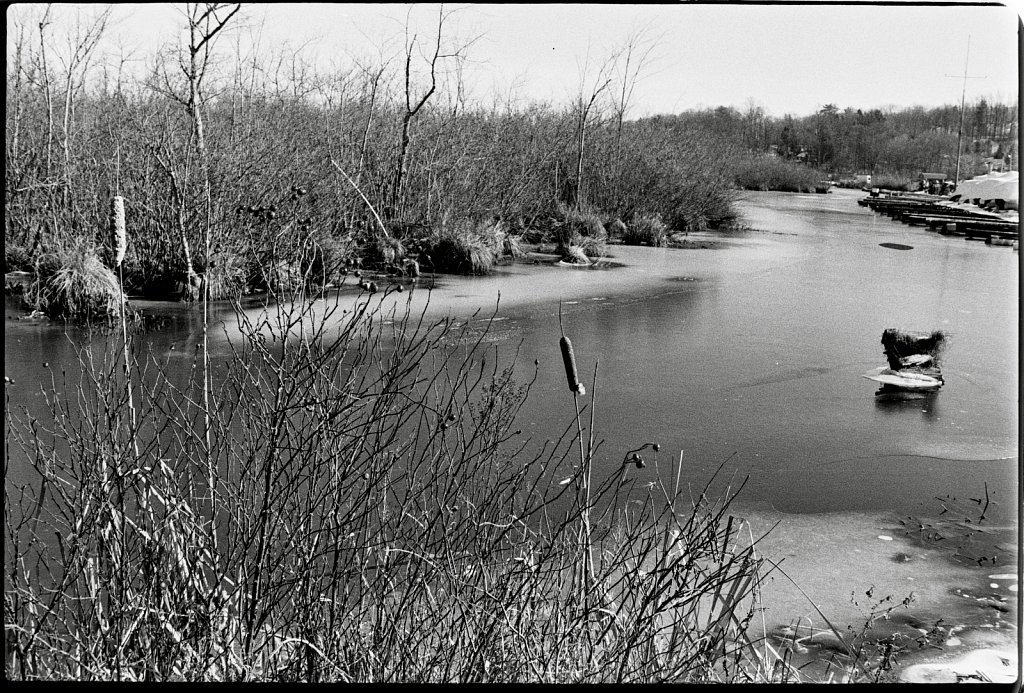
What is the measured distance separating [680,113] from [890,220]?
83 centimetres

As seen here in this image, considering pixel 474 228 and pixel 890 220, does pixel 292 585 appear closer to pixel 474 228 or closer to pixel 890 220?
pixel 474 228

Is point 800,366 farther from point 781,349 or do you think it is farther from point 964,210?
point 964,210

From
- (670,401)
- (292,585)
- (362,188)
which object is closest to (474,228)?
(362,188)

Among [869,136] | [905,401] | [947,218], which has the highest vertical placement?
[869,136]

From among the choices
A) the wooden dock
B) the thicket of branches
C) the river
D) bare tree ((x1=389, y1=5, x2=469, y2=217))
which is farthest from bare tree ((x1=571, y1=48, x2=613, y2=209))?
the wooden dock

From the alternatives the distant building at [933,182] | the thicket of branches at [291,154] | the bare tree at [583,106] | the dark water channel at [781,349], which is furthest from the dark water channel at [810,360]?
the bare tree at [583,106]

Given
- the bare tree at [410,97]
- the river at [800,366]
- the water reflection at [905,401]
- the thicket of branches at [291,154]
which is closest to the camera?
the river at [800,366]

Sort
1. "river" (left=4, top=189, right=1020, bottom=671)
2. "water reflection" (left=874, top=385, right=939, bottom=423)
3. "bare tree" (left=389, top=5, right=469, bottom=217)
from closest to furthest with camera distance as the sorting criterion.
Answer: "river" (left=4, top=189, right=1020, bottom=671)
"bare tree" (left=389, top=5, right=469, bottom=217)
"water reflection" (left=874, top=385, right=939, bottom=423)

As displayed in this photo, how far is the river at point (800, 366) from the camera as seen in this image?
2643mm

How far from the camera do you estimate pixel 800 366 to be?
3369 mm

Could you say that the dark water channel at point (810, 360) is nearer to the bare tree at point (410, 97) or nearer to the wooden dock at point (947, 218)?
the wooden dock at point (947, 218)

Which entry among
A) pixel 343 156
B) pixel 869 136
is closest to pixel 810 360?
pixel 869 136

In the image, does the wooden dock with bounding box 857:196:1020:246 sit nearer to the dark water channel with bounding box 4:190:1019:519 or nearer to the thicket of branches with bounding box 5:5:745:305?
the dark water channel with bounding box 4:190:1019:519

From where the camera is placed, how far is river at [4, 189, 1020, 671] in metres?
2.64
